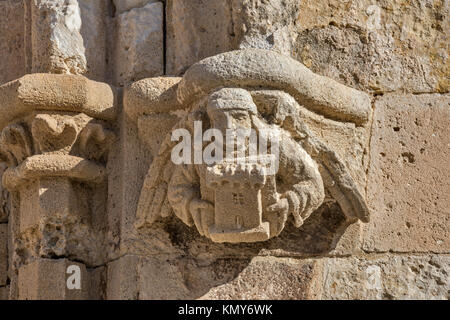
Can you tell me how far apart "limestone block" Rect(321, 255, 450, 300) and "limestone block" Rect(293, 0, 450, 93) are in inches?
26.0

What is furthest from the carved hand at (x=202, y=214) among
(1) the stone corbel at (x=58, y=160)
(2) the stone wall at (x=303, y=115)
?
(1) the stone corbel at (x=58, y=160)

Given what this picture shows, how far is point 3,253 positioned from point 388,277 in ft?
5.17

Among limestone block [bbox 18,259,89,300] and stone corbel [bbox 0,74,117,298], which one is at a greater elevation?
stone corbel [bbox 0,74,117,298]

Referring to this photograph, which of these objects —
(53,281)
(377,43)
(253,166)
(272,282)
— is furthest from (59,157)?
(377,43)

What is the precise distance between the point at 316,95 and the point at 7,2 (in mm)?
1474

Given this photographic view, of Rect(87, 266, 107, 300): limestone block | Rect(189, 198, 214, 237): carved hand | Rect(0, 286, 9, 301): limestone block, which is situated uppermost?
Rect(189, 198, 214, 237): carved hand

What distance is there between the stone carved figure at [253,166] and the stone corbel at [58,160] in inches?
9.8

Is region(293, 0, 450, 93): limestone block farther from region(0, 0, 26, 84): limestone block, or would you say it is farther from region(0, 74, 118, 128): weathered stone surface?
region(0, 0, 26, 84): limestone block

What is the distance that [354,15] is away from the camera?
3648mm

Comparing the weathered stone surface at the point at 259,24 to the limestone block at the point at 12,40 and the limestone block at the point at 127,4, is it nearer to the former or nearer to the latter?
the limestone block at the point at 127,4

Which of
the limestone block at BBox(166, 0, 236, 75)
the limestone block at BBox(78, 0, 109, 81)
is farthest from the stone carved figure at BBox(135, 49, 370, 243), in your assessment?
Result: the limestone block at BBox(78, 0, 109, 81)

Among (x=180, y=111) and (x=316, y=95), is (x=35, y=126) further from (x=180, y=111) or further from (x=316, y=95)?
(x=316, y=95)

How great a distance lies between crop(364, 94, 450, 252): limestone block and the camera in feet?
11.6
